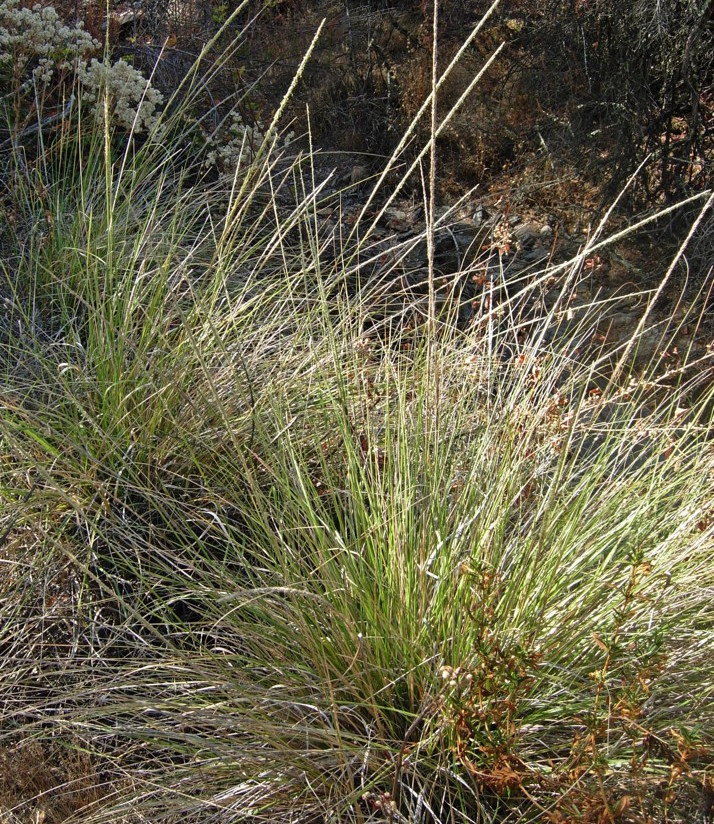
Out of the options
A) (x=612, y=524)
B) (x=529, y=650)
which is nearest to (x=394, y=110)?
(x=612, y=524)

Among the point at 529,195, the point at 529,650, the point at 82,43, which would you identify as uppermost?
the point at 82,43

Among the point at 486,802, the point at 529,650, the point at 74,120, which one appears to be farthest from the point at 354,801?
the point at 74,120

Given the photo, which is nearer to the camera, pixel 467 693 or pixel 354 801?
pixel 354 801

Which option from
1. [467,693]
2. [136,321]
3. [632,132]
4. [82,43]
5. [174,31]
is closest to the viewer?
[467,693]

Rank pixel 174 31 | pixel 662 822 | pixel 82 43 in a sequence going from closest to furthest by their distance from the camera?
pixel 662 822
pixel 82 43
pixel 174 31

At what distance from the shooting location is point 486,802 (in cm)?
160

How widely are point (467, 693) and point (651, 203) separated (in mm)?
4119

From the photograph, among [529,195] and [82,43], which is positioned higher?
[82,43]

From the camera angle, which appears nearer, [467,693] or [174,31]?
[467,693]

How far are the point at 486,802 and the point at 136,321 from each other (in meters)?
1.81

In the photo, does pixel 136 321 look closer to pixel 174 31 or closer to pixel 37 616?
pixel 37 616

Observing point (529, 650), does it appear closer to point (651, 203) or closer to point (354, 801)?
point (354, 801)

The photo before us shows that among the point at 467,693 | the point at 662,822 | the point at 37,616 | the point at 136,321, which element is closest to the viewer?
the point at 662,822

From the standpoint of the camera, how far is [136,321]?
9.14 feet
